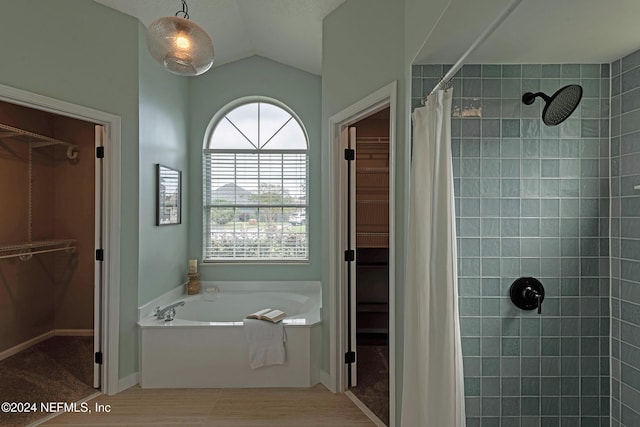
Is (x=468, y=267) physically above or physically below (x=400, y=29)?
below

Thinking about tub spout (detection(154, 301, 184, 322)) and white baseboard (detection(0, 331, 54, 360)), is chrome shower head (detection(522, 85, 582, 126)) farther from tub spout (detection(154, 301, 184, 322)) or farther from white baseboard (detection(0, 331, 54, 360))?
white baseboard (detection(0, 331, 54, 360))

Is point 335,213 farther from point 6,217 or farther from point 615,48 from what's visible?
point 6,217

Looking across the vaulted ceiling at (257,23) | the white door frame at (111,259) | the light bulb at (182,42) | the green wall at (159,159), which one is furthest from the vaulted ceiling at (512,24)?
the light bulb at (182,42)

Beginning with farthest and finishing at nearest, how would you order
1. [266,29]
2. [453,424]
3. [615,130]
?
[266,29], [615,130], [453,424]

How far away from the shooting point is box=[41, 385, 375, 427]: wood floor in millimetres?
2244

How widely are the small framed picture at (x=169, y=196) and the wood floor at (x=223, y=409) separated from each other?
1.39 meters

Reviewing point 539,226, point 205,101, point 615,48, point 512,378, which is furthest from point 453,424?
point 205,101

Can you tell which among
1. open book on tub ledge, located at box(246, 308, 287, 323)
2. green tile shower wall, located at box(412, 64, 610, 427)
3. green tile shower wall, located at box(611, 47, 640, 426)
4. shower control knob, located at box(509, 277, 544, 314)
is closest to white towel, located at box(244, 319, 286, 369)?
open book on tub ledge, located at box(246, 308, 287, 323)

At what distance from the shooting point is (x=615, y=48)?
5.43ft

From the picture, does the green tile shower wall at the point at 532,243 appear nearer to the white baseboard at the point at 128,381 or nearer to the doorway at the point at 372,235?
the doorway at the point at 372,235

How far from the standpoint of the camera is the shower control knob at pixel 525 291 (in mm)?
1807

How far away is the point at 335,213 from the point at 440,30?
142cm

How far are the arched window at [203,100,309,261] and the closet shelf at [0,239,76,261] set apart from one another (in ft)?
4.65

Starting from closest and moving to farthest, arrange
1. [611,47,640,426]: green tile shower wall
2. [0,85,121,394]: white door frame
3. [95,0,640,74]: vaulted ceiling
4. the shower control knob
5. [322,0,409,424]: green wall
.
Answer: [95,0,640,74]: vaulted ceiling, [611,47,640,426]: green tile shower wall, the shower control knob, [322,0,409,424]: green wall, [0,85,121,394]: white door frame
